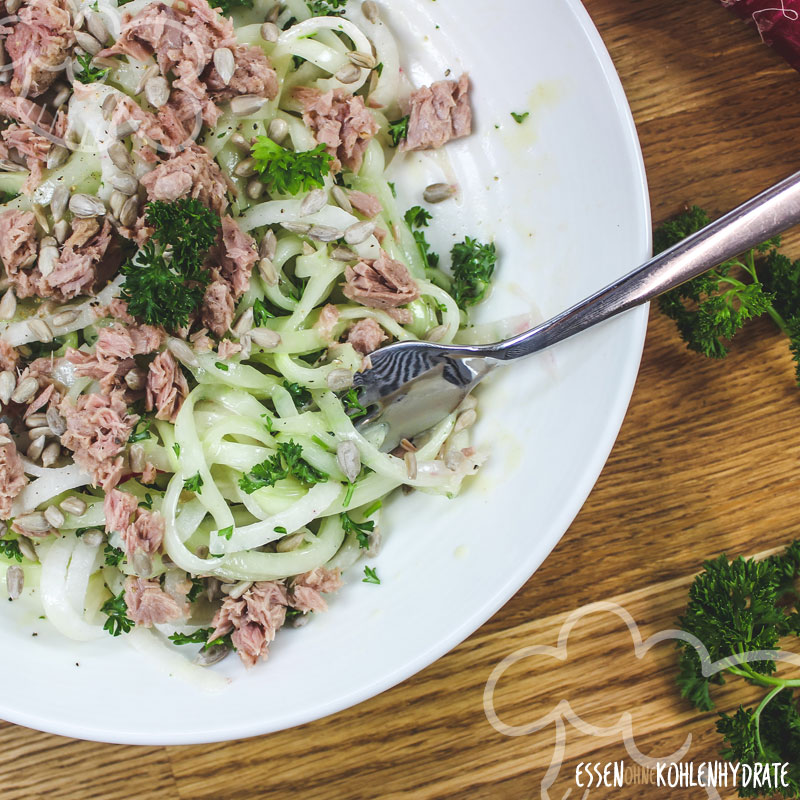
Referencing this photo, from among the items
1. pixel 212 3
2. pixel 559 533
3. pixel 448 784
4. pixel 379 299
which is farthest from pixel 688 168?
pixel 448 784

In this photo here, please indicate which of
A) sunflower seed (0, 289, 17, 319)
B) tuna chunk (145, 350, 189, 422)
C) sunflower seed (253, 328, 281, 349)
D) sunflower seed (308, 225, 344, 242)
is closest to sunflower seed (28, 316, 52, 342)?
sunflower seed (0, 289, 17, 319)

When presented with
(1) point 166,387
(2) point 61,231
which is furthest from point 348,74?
(1) point 166,387

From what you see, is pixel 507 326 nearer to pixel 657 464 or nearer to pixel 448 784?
pixel 657 464

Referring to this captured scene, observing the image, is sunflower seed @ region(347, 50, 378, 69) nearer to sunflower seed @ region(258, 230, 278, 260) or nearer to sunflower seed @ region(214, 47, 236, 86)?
sunflower seed @ region(214, 47, 236, 86)

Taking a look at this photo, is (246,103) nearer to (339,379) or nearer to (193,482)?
(339,379)

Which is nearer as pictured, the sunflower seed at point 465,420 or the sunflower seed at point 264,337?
the sunflower seed at point 264,337

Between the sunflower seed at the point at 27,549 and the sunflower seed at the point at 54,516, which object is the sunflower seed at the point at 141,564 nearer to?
the sunflower seed at the point at 54,516

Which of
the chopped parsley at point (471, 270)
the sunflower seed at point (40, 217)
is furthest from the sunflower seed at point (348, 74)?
the sunflower seed at point (40, 217)
